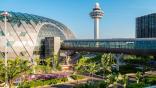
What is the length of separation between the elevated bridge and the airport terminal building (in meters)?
7.08

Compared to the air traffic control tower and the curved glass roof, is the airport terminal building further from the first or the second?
the air traffic control tower

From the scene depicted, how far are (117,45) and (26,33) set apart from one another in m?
27.8

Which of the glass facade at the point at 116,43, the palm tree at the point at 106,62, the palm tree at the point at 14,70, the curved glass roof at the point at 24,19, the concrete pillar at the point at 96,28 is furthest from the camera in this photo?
the concrete pillar at the point at 96,28

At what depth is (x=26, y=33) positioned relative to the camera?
8388 cm

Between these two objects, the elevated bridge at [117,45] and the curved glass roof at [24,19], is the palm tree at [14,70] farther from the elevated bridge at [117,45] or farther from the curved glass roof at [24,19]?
the curved glass roof at [24,19]

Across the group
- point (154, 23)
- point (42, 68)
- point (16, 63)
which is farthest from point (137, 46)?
point (154, 23)

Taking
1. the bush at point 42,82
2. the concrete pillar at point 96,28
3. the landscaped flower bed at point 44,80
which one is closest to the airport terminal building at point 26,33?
the landscaped flower bed at point 44,80

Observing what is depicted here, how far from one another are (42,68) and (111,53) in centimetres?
1932

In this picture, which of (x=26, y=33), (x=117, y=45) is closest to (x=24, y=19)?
(x=26, y=33)

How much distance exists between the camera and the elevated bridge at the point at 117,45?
64.1 m

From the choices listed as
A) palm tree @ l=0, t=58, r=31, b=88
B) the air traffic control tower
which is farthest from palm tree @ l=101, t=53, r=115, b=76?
the air traffic control tower

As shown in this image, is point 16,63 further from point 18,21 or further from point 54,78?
point 18,21

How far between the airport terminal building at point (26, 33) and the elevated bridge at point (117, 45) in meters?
7.08

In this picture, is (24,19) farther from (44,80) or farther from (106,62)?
(44,80)
